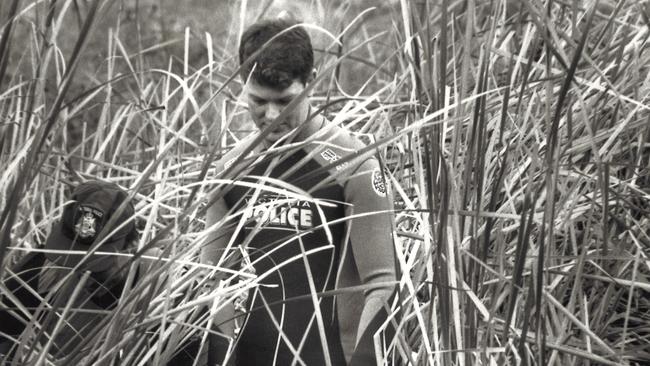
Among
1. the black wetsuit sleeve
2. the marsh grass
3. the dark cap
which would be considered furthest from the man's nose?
the dark cap

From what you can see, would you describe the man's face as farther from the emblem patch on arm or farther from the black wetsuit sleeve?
the emblem patch on arm

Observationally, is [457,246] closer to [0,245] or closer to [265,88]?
[265,88]

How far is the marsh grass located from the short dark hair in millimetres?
69

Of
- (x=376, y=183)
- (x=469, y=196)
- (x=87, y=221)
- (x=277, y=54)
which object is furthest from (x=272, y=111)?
(x=87, y=221)

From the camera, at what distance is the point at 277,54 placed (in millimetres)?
2631

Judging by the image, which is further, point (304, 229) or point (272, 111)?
point (304, 229)

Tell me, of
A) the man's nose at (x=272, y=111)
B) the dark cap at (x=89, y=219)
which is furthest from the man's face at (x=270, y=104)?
the dark cap at (x=89, y=219)

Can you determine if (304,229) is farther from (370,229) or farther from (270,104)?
(270,104)

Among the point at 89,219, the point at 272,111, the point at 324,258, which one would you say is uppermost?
the point at 272,111

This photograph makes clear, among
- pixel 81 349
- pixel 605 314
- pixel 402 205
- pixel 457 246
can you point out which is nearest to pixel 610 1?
pixel 402 205

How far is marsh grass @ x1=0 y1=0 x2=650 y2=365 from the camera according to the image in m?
1.90

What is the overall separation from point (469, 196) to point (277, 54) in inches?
21.4

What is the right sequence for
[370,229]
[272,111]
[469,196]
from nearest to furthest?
[469,196] → [272,111] → [370,229]

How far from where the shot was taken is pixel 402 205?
121 inches
